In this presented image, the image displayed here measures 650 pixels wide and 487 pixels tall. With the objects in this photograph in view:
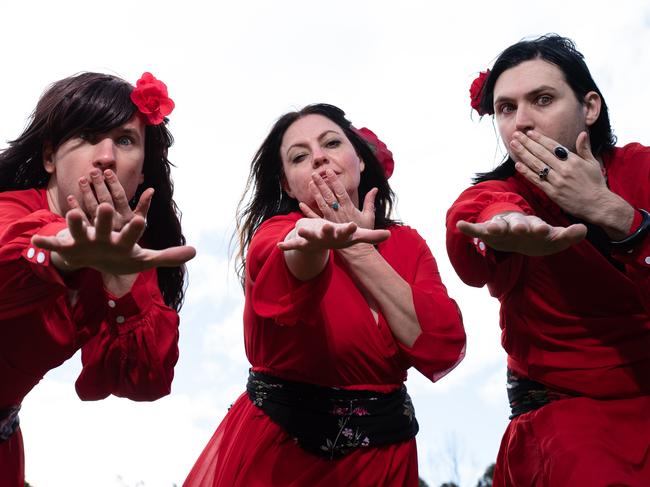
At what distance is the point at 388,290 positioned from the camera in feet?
12.1

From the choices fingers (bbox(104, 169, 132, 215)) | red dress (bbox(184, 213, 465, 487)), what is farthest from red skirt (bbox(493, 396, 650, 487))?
fingers (bbox(104, 169, 132, 215))

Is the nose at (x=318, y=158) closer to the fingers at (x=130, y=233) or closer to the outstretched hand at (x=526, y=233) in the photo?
the outstretched hand at (x=526, y=233)

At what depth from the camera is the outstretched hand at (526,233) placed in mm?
3209

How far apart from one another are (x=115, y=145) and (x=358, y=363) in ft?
4.18

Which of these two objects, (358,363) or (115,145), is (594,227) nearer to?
(358,363)

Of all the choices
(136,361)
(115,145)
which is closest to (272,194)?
(115,145)

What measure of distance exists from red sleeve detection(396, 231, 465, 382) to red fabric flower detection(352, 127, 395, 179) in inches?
38.2

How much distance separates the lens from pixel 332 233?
312cm

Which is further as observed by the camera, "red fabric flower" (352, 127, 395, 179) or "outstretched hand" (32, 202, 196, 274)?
"red fabric flower" (352, 127, 395, 179)

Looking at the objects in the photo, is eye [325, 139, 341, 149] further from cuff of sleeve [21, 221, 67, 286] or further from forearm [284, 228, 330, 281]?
cuff of sleeve [21, 221, 67, 286]

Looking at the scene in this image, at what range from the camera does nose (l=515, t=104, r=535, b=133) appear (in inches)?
155

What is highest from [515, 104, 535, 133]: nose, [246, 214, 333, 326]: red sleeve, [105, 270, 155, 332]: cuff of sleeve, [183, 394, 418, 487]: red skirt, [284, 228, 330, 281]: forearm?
[515, 104, 535, 133]: nose

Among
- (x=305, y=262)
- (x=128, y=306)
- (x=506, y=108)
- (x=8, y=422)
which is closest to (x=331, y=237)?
(x=305, y=262)

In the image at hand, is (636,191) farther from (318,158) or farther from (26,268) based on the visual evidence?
(26,268)
